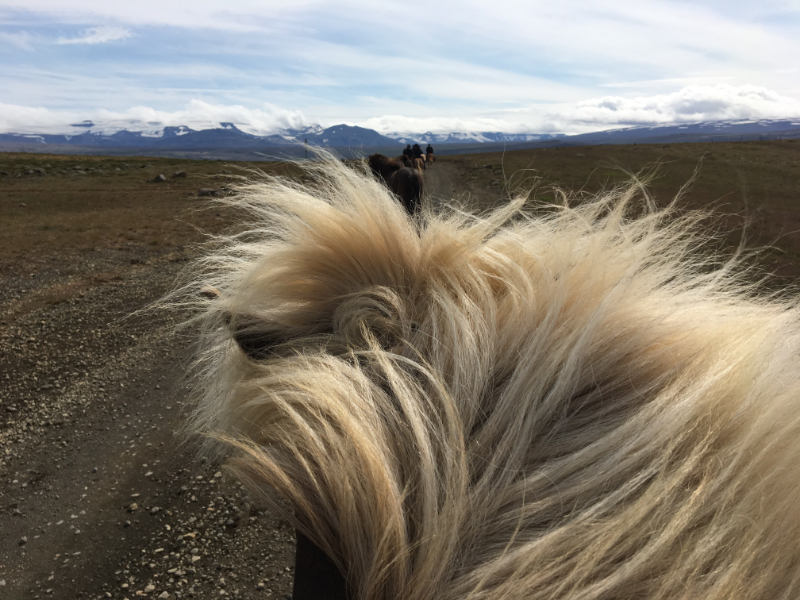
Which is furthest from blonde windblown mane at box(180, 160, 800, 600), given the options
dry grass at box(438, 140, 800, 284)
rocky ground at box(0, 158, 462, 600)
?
rocky ground at box(0, 158, 462, 600)

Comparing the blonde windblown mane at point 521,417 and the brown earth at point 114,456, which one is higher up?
the blonde windblown mane at point 521,417

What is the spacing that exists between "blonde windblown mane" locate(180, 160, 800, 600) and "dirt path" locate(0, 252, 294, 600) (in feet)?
6.09

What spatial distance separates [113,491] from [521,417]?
15.9 ft

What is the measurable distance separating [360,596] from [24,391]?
7.02 metres

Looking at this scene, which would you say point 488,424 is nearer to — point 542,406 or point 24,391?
point 542,406

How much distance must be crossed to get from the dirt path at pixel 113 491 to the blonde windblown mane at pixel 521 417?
186 centimetres

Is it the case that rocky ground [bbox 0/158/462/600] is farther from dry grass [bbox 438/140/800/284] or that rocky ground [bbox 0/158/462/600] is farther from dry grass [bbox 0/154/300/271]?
dry grass [bbox 438/140/800/284]

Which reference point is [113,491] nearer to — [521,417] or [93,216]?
[521,417]

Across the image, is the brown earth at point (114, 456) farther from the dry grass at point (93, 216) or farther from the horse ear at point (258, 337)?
the dry grass at point (93, 216)

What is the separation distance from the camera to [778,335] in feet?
3.49

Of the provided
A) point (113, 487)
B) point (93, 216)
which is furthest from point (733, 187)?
point (93, 216)

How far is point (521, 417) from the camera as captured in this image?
0.90 metres

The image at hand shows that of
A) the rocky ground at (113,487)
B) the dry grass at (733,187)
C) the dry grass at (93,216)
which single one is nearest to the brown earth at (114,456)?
the rocky ground at (113,487)

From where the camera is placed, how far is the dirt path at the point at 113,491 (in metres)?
3.60
